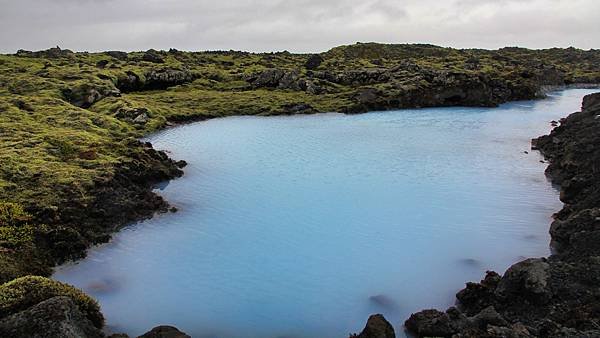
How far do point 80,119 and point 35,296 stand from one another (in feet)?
96.8

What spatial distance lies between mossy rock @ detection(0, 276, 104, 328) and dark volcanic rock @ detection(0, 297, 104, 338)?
3.06 feet

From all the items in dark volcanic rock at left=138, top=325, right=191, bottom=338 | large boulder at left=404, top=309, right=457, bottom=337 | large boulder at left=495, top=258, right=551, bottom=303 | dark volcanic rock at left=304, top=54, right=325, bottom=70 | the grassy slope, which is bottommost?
large boulder at left=404, top=309, right=457, bottom=337

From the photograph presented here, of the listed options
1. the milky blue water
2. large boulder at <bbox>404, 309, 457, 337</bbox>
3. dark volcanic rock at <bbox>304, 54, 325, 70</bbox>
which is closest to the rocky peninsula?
large boulder at <bbox>404, 309, 457, 337</bbox>

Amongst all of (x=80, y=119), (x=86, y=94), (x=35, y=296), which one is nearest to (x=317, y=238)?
(x=35, y=296)

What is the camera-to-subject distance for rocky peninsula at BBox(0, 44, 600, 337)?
13633mm

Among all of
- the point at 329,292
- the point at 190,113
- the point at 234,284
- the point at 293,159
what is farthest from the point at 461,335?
the point at 190,113

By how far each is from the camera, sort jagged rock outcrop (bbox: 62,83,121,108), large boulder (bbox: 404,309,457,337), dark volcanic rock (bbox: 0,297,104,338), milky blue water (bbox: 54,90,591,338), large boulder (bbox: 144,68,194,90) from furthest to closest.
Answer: large boulder (bbox: 144,68,194,90) → jagged rock outcrop (bbox: 62,83,121,108) → milky blue water (bbox: 54,90,591,338) → large boulder (bbox: 404,309,457,337) → dark volcanic rock (bbox: 0,297,104,338)

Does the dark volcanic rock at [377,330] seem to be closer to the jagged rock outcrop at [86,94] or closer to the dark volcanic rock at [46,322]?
the dark volcanic rock at [46,322]

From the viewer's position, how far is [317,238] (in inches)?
830

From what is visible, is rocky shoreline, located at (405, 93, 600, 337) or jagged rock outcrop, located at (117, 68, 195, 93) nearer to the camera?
rocky shoreline, located at (405, 93, 600, 337)

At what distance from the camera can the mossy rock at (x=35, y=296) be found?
43.4 ft

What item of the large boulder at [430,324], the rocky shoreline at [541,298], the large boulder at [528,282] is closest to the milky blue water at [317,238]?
the large boulder at [430,324]

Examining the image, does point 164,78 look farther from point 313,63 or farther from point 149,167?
point 149,167

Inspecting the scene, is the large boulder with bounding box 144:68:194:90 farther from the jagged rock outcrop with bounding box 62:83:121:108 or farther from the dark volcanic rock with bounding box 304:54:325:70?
the dark volcanic rock with bounding box 304:54:325:70
